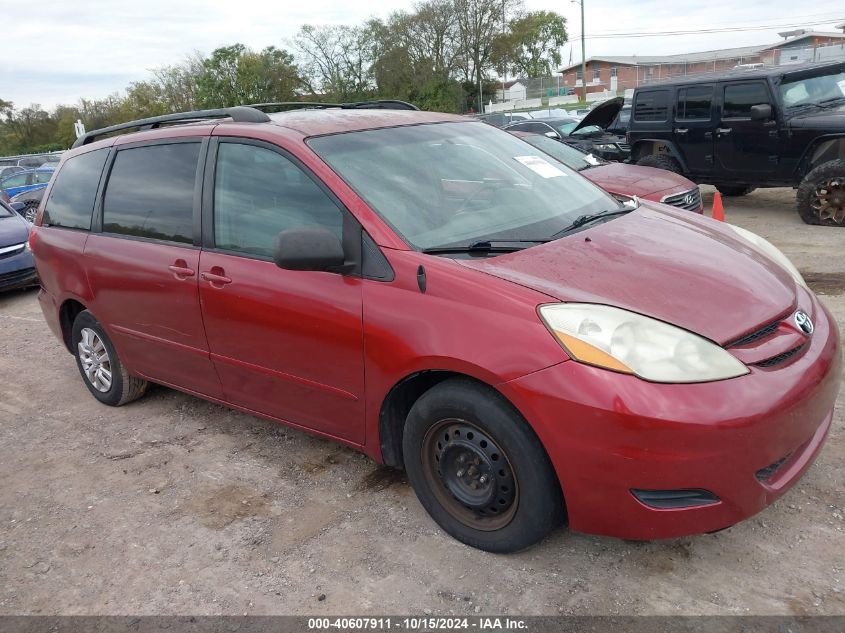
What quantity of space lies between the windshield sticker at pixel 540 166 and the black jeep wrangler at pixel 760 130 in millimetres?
6175

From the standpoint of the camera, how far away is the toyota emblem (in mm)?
2562

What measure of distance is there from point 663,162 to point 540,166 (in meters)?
7.41

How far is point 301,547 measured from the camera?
114 inches

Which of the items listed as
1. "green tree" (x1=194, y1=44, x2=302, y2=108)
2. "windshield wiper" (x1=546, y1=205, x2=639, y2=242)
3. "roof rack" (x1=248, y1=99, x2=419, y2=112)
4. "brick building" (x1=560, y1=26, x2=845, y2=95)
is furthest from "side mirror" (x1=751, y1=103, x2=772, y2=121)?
"green tree" (x1=194, y1=44, x2=302, y2=108)

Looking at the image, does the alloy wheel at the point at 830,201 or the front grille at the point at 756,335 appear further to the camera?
the alloy wheel at the point at 830,201

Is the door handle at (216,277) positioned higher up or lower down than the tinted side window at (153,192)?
lower down

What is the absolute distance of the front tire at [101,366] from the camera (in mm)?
4391

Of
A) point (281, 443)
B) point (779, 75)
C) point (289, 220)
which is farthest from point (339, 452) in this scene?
point (779, 75)

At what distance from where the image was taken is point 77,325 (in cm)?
458

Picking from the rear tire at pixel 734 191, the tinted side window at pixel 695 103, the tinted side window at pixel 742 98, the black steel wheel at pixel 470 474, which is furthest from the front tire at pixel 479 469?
the rear tire at pixel 734 191

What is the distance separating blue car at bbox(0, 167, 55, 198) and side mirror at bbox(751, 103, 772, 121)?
1577 centimetres

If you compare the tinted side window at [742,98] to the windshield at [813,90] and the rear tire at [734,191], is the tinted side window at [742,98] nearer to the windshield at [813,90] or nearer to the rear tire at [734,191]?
the windshield at [813,90]

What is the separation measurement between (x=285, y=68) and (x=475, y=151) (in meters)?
59.7

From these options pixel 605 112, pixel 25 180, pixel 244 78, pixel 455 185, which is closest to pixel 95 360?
pixel 455 185
